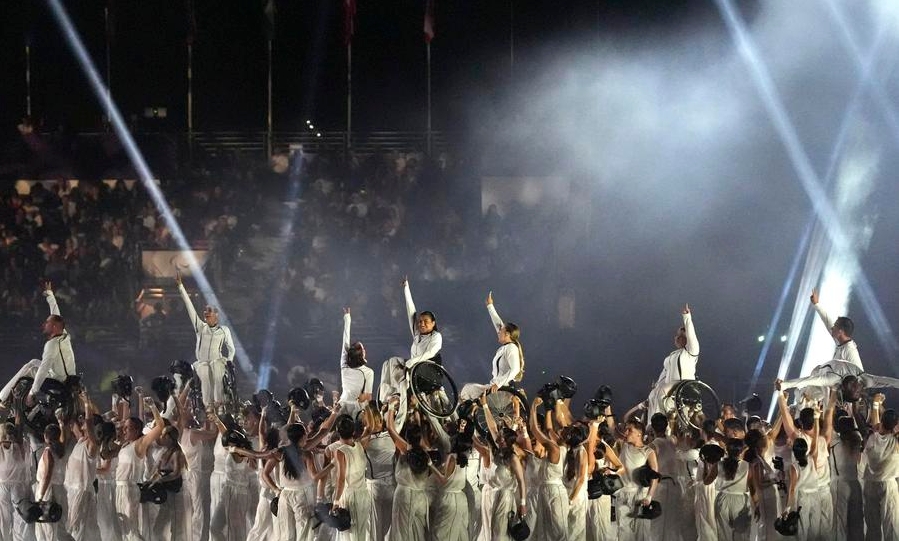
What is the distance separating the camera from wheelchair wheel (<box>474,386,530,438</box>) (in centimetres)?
1352

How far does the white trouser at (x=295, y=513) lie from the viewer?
42.7ft

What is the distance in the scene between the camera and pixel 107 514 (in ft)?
47.3

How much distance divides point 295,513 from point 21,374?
460cm

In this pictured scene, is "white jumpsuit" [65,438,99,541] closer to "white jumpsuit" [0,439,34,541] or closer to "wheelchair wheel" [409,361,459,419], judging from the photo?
"white jumpsuit" [0,439,34,541]

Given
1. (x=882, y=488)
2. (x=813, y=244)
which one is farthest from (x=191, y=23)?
(x=882, y=488)

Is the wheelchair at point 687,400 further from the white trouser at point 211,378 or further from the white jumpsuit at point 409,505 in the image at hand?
the white trouser at point 211,378

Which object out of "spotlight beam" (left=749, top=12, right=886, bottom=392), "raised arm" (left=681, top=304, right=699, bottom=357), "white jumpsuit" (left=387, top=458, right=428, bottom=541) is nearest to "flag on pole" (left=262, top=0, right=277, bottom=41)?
"spotlight beam" (left=749, top=12, right=886, bottom=392)

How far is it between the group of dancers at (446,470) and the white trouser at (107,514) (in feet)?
0.05

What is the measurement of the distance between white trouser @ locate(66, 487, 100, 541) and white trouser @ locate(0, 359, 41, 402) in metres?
2.03

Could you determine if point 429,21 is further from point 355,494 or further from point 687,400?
point 355,494

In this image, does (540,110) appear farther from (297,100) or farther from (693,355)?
(693,355)

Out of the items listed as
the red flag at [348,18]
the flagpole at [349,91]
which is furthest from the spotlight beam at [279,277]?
the red flag at [348,18]

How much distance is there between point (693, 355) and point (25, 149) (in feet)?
47.5

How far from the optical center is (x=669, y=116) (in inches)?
973
